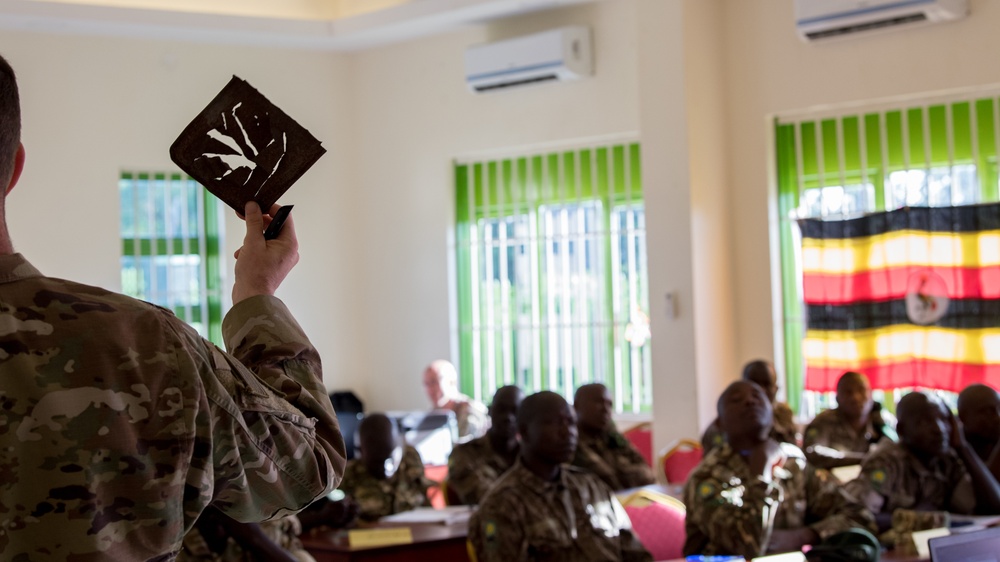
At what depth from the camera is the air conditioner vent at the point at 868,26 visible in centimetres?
725

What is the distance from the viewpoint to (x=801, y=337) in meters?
8.05

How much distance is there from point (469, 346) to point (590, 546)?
5.33m

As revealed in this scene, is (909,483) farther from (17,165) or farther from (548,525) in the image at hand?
(17,165)

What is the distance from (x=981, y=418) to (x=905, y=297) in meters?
2.29

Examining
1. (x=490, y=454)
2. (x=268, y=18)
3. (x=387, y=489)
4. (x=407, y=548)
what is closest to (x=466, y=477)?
(x=490, y=454)

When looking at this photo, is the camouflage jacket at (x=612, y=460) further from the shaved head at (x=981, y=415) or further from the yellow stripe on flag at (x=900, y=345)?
the yellow stripe on flag at (x=900, y=345)

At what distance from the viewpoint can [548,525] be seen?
4184 mm

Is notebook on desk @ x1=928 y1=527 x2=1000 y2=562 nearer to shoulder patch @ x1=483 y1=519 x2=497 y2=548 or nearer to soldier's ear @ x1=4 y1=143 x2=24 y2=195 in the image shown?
shoulder patch @ x1=483 y1=519 x2=497 y2=548

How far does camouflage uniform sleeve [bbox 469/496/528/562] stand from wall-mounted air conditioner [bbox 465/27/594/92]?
16.3 ft

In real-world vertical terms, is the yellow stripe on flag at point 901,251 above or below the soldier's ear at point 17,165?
above

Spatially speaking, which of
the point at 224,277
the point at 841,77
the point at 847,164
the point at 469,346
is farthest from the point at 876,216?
the point at 224,277

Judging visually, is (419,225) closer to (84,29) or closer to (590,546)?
(84,29)

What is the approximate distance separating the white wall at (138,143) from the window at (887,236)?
A: 154 inches

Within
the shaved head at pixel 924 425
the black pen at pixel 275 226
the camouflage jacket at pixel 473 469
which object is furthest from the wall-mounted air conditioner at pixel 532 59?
the black pen at pixel 275 226
